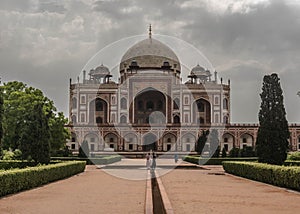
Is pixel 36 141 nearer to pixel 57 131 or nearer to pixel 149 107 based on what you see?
pixel 57 131

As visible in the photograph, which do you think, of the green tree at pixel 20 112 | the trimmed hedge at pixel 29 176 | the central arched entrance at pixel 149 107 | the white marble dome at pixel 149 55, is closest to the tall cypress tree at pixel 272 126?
the trimmed hedge at pixel 29 176

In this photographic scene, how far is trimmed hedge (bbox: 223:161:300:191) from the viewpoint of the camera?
37.5 ft

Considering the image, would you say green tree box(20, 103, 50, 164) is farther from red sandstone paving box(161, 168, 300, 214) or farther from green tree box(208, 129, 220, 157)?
green tree box(208, 129, 220, 157)

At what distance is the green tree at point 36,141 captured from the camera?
15719 millimetres

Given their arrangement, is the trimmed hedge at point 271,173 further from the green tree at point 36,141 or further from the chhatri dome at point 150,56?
the chhatri dome at point 150,56

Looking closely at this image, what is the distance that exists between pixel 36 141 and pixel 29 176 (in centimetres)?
426

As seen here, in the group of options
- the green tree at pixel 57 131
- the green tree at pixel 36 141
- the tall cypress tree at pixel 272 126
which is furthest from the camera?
the green tree at pixel 57 131

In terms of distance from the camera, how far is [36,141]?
15.8m

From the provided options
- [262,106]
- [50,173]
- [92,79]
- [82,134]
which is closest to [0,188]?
[50,173]

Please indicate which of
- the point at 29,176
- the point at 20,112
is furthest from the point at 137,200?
the point at 20,112

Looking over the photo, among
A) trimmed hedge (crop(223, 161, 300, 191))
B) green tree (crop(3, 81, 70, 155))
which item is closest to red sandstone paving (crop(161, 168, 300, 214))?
trimmed hedge (crop(223, 161, 300, 191))

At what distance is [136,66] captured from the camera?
55.0 m

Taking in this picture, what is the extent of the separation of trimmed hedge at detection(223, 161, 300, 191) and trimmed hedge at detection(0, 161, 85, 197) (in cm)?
594

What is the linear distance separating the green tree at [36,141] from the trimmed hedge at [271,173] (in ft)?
21.8
